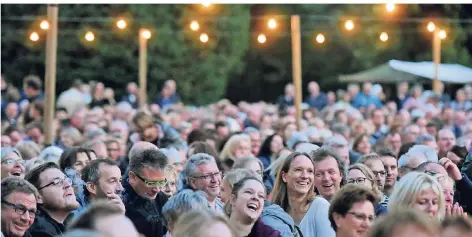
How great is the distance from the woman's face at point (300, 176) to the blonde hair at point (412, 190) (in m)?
1.65

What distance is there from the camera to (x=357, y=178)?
1173cm

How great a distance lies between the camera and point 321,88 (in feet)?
152

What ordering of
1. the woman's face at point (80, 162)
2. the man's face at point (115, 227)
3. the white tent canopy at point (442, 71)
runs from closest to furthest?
1. the man's face at point (115, 227)
2. the woman's face at point (80, 162)
3. the white tent canopy at point (442, 71)

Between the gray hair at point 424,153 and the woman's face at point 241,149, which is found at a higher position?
the woman's face at point 241,149

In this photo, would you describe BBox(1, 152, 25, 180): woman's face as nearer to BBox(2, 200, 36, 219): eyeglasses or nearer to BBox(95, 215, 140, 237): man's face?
BBox(2, 200, 36, 219): eyeglasses

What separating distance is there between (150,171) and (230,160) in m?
5.28

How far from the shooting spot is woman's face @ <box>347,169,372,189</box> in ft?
38.2

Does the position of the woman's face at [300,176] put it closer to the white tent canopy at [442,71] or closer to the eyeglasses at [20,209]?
the eyeglasses at [20,209]

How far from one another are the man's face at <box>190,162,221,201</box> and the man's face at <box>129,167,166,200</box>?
2.38ft

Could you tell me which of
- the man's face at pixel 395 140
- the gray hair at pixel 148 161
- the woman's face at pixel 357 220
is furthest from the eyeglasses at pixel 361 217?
the man's face at pixel 395 140

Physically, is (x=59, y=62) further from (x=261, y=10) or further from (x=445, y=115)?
(x=445, y=115)

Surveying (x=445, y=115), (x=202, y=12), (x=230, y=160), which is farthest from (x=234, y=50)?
(x=230, y=160)

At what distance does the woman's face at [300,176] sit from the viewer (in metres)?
11.3

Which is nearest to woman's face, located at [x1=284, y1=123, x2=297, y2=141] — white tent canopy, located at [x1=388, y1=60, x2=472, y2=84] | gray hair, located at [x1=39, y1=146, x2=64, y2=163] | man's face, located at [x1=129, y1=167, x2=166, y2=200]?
gray hair, located at [x1=39, y1=146, x2=64, y2=163]
